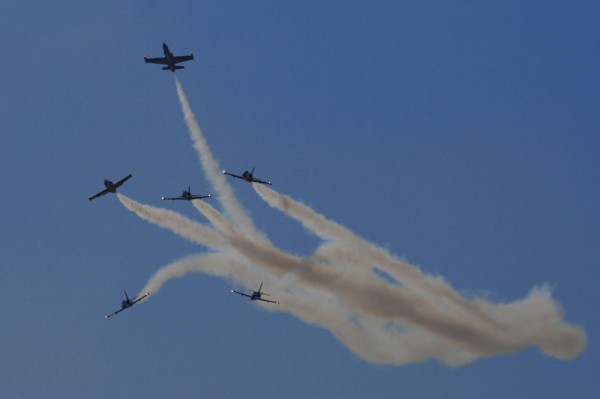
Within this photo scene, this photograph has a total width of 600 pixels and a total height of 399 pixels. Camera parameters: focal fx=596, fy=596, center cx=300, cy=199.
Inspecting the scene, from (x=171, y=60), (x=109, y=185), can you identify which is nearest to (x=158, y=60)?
(x=171, y=60)

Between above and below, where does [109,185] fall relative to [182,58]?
below

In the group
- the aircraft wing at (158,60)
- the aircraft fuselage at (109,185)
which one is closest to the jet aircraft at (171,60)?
the aircraft wing at (158,60)

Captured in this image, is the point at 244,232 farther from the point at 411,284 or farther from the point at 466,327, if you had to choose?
the point at 466,327

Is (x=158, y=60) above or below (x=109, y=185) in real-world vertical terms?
above

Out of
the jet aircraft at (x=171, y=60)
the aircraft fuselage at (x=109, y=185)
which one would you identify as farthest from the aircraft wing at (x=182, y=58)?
the aircraft fuselage at (x=109, y=185)

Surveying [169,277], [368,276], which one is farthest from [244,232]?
[368,276]

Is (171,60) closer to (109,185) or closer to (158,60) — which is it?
(158,60)

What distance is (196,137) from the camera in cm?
5372

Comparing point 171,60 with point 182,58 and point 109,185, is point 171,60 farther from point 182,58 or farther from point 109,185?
point 109,185

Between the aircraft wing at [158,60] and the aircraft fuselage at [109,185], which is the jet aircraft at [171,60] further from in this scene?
the aircraft fuselage at [109,185]

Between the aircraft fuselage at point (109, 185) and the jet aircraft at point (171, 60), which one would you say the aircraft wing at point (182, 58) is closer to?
the jet aircraft at point (171, 60)

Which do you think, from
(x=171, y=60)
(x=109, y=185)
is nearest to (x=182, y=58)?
(x=171, y=60)

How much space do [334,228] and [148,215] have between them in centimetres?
1748

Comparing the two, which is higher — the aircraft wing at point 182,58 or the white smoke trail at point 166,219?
the aircraft wing at point 182,58
